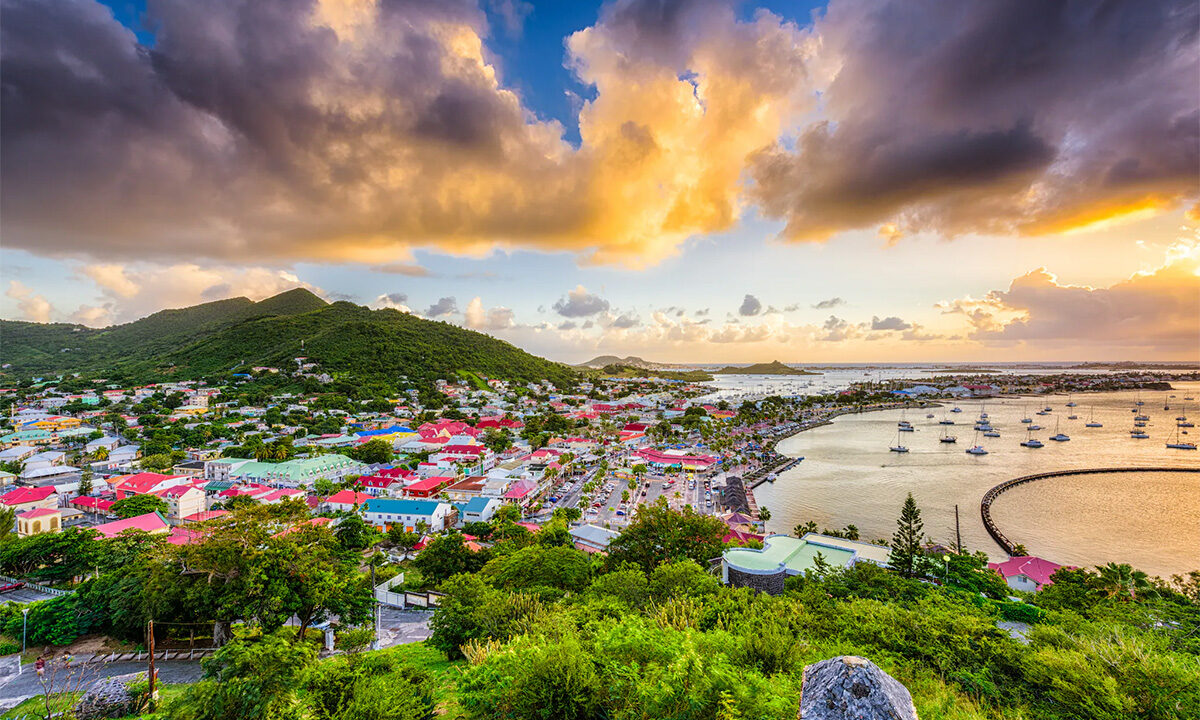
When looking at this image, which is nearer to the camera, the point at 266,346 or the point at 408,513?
the point at 408,513

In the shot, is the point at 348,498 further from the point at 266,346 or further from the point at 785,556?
the point at 266,346

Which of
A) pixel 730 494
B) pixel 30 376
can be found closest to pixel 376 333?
pixel 30 376

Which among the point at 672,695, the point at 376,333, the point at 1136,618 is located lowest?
the point at 1136,618

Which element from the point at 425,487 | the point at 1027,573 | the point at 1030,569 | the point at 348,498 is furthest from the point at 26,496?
the point at 1030,569

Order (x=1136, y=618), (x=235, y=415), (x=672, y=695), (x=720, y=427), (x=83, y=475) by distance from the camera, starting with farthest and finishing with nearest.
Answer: (x=720, y=427)
(x=235, y=415)
(x=83, y=475)
(x=1136, y=618)
(x=672, y=695)

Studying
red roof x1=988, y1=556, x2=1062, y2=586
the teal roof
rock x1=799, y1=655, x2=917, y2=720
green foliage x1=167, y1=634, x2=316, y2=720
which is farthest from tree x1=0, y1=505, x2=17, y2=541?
red roof x1=988, y1=556, x2=1062, y2=586

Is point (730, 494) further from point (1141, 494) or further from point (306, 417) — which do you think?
point (306, 417)

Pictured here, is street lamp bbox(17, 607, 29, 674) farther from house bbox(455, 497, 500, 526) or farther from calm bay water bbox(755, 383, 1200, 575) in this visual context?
calm bay water bbox(755, 383, 1200, 575)

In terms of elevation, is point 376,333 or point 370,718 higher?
point 376,333
